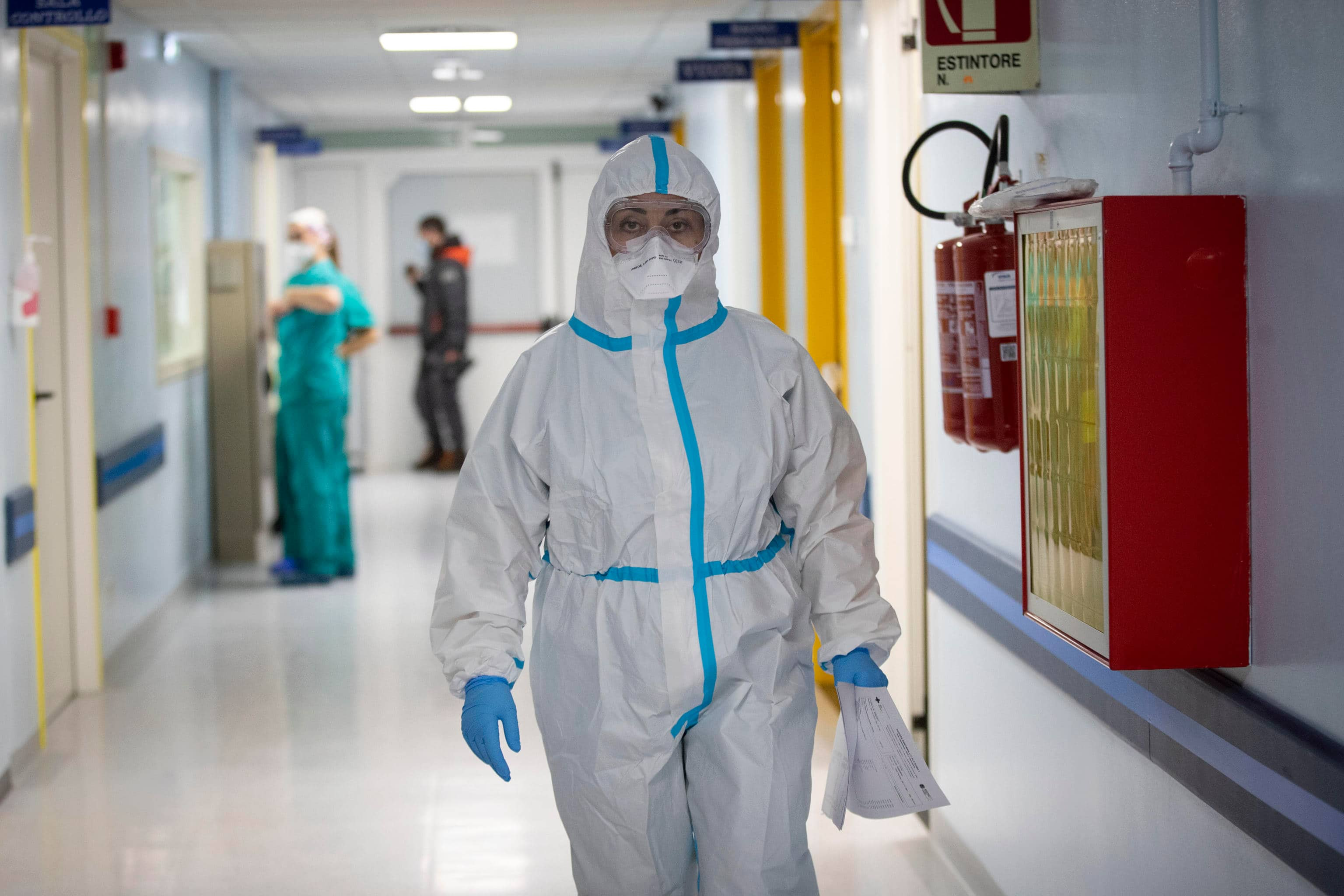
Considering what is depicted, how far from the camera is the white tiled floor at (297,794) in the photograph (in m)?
3.01

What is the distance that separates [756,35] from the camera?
14.7ft

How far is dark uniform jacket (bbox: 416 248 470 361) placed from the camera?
9695 mm

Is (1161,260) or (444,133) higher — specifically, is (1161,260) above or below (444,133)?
below

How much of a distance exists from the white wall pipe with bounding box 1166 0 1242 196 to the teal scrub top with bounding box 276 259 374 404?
4.80 meters

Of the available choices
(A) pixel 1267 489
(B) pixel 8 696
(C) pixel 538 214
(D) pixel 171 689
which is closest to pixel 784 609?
(A) pixel 1267 489

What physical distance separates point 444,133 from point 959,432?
8.34m

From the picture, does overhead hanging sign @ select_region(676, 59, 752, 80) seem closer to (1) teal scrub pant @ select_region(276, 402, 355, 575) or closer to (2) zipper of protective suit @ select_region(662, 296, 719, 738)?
(1) teal scrub pant @ select_region(276, 402, 355, 575)

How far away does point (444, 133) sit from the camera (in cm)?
1017

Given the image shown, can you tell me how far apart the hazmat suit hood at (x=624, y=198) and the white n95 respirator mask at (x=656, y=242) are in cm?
2

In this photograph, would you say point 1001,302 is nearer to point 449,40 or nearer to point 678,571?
point 678,571

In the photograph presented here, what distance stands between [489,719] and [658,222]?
76cm

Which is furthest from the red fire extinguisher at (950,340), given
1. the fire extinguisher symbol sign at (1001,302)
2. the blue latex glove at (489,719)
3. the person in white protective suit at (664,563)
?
the blue latex glove at (489,719)

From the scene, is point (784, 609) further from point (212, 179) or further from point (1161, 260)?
point (212, 179)

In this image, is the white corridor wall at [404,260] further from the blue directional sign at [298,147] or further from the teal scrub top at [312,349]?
the teal scrub top at [312,349]
